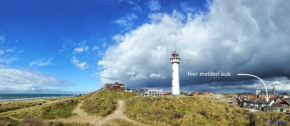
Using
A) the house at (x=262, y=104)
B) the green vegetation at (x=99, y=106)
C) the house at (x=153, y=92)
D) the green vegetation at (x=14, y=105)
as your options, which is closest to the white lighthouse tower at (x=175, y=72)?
the green vegetation at (x=99, y=106)

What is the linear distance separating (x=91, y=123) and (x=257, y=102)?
65191 mm

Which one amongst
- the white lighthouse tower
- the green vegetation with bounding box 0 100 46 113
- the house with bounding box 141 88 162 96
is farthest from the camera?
the house with bounding box 141 88 162 96

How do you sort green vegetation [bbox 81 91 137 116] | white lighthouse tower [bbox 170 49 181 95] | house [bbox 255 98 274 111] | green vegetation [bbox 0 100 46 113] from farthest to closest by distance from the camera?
white lighthouse tower [bbox 170 49 181 95] < house [bbox 255 98 274 111] < green vegetation [bbox 0 100 46 113] < green vegetation [bbox 81 91 137 116]

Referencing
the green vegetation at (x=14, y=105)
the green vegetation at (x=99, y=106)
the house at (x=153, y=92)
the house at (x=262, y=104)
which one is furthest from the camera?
the house at (x=153, y=92)

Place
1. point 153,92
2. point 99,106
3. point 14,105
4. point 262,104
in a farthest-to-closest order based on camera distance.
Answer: point 153,92 → point 262,104 → point 14,105 → point 99,106

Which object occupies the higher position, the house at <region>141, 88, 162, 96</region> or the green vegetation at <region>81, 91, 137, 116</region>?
the green vegetation at <region>81, 91, 137, 116</region>

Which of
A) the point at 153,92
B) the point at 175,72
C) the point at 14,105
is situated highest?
the point at 175,72

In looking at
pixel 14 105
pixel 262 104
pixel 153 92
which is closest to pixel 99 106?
pixel 14 105

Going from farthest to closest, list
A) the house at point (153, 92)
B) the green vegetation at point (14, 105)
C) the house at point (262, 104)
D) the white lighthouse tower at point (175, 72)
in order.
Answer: the house at point (153, 92)
the white lighthouse tower at point (175, 72)
the house at point (262, 104)
the green vegetation at point (14, 105)

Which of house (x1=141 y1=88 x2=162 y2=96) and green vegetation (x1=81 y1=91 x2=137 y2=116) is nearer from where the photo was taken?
green vegetation (x1=81 y1=91 x2=137 y2=116)

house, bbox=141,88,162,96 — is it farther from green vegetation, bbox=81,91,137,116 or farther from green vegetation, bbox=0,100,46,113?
green vegetation, bbox=0,100,46,113

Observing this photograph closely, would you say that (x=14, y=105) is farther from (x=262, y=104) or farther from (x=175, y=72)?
(x=262, y=104)

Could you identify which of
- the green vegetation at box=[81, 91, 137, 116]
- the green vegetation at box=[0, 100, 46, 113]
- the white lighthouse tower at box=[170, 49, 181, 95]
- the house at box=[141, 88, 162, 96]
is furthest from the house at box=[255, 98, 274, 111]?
the green vegetation at box=[0, 100, 46, 113]

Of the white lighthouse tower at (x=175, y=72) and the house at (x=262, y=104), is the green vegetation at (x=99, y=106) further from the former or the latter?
the house at (x=262, y=104)
